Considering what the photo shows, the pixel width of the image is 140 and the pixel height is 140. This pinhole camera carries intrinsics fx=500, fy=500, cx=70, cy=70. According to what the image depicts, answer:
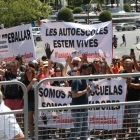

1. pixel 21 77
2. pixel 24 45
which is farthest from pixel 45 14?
pixel 21 77

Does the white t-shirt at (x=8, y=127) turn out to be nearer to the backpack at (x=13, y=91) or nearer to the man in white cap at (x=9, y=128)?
the man in white cap at (x=9, y=128)

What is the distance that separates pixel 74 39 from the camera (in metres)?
11.7

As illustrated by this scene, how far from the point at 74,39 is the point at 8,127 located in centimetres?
593

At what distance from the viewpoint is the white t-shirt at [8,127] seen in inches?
236

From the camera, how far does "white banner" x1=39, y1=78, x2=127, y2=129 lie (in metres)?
6.39

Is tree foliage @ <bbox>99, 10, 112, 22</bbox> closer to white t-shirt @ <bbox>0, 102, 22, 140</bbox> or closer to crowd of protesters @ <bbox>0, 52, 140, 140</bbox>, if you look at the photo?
crowd of protesters @ <bbox>0, 52, 140, 140</bbox>

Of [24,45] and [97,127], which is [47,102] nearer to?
[97,127]

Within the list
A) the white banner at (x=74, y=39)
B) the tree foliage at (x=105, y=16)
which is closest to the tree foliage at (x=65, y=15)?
the tree foliage at (x=105, y=16)

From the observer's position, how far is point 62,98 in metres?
7.30

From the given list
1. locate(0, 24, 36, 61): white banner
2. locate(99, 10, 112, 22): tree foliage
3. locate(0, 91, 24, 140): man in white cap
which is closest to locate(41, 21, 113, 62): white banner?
locate(0, 24, 36, 61): white banner

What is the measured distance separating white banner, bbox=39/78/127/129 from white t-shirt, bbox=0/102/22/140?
39 cm

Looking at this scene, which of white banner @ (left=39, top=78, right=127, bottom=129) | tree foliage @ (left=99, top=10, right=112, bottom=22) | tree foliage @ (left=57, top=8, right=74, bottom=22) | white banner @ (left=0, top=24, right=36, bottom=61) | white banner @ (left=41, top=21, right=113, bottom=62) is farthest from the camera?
tree foliage @ (left=99, top=10, right=112, bottom=22)

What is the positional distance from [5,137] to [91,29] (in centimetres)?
613

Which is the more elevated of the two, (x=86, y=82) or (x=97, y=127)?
(x=86, y=82)
